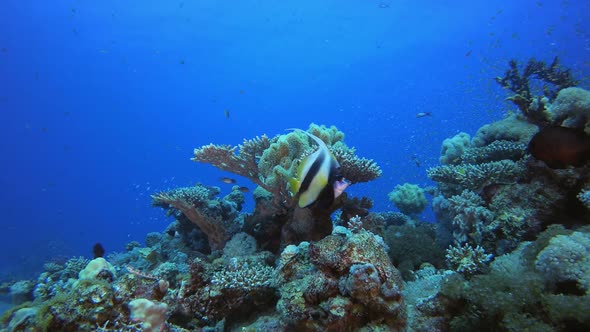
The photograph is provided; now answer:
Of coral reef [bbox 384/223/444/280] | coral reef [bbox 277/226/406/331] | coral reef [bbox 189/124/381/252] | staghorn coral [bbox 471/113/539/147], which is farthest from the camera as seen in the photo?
staghorn coral [bbox 471/113/539/147]

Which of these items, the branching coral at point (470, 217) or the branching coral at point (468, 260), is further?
the branching coral at point (470, 217)

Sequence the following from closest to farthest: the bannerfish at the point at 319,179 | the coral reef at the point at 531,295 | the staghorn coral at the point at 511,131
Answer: the bannerfish at the point at 319,179 → the coral reef at the point at 531,295 → the staghorn coral at the point at 511,131

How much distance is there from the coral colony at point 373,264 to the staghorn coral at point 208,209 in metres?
0.04

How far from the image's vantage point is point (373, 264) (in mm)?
3139

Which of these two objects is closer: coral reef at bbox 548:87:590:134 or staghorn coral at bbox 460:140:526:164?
coral reef at bbox 548:87:590:134

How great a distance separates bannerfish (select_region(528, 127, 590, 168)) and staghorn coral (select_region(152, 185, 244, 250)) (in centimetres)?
575

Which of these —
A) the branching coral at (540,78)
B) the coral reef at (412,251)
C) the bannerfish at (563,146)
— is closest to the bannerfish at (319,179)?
the coral reef at (412,251)

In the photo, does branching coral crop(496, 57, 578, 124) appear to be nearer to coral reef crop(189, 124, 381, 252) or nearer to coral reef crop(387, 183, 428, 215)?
coral reef crop(387, 183, 428, 215)

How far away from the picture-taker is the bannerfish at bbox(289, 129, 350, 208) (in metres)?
2.39

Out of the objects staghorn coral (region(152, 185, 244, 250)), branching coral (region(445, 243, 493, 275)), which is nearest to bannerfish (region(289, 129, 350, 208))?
branching coral (region(445, 243, 493, 275))

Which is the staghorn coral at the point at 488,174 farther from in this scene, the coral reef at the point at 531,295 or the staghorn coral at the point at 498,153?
the coral reef at the point at 531,295

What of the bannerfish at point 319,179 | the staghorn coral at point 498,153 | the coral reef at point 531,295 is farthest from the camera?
the staghorn coral at point 498,153

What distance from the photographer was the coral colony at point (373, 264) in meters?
2.85

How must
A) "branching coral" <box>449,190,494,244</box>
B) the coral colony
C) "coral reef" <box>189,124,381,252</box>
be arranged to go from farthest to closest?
Answer: 1. "coral reef" <box>189,124,381,252</box>
2. "branching coral" <box>449,190,494,244</box>
3. the coral colony
